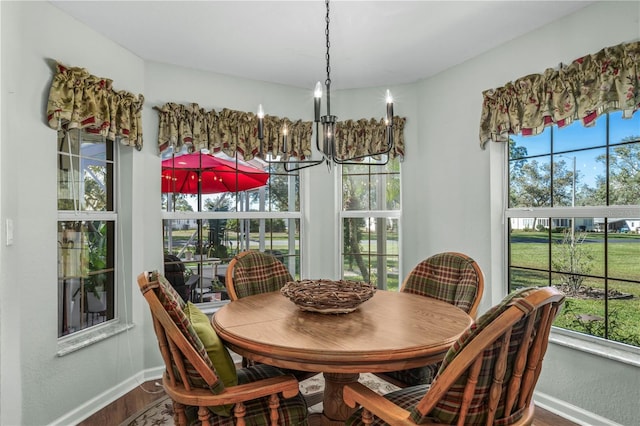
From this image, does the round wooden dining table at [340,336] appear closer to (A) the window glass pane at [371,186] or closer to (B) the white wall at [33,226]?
(B) the white wall at [33,226]

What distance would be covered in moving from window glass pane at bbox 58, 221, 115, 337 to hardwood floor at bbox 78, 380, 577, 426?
562 millimetres

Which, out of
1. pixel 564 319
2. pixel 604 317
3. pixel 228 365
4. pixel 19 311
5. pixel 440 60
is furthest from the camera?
pixel 440 60

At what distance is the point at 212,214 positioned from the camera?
332 cm

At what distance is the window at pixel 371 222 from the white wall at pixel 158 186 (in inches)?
5.6

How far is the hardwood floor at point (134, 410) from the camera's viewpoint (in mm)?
2338

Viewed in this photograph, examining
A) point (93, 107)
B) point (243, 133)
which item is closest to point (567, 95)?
point (243, 133)

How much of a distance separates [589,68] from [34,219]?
3.26m

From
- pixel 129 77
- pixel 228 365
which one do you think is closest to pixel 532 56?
pixel 228 365

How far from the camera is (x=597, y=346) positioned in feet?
7.57

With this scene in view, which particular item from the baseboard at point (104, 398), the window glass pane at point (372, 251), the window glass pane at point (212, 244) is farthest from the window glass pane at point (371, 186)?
the baseboard at point (104, 398)

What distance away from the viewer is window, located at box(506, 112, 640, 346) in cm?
222

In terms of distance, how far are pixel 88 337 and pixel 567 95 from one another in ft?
11.2

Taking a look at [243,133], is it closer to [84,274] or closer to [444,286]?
[84,274]

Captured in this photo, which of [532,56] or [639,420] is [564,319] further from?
[532,56]
